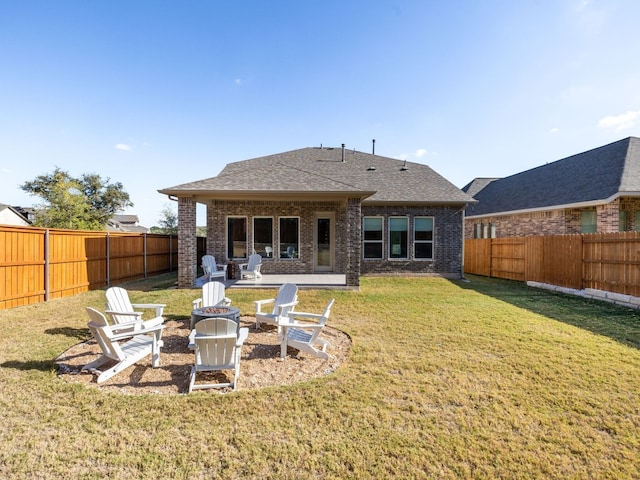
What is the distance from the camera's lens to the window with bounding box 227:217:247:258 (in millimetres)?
13766

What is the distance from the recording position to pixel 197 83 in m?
14.3

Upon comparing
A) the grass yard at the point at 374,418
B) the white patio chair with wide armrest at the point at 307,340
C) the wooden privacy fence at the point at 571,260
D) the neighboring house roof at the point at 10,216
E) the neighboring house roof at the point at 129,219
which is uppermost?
the neighboring house roof at the point at 129,219

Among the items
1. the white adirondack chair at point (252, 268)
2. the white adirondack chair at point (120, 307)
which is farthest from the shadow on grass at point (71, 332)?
the white adirondack chair at point (252, 268)

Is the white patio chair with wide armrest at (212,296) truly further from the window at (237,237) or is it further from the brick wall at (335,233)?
the window at (237,237)

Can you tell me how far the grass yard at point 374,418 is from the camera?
2.59 metres

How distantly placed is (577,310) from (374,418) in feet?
25.3

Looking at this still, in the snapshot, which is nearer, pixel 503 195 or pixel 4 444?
pixel 4 444

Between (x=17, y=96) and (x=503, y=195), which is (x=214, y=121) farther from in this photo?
(x=503, y=195)

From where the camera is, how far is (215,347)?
405cm

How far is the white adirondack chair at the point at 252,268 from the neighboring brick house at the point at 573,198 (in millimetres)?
12901

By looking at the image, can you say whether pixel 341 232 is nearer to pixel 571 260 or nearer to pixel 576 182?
pixel 571 260

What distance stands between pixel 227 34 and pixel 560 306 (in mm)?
14432

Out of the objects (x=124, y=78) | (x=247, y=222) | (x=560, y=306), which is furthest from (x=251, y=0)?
(x=560, y=306)

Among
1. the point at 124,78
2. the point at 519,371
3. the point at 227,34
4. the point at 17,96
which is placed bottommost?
the point at 519,371
